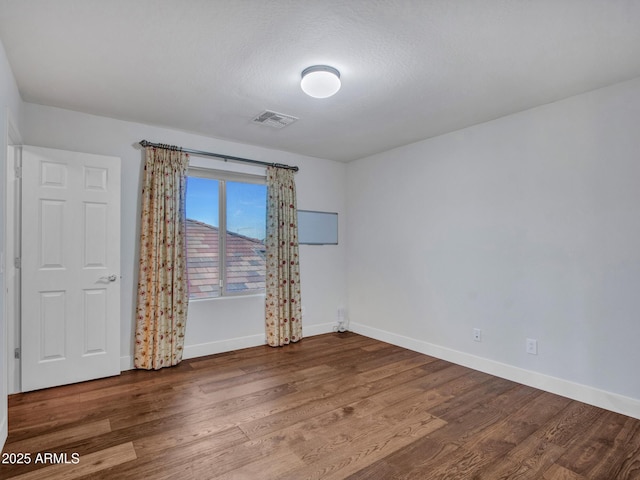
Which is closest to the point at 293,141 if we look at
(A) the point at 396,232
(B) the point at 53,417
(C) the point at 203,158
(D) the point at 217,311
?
(C) the point at 203,158

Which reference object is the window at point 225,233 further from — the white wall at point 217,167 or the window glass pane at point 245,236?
the white wall at point 217,167

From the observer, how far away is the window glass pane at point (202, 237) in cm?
386

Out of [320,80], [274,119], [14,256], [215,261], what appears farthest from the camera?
[215,261]

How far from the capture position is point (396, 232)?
4375 millimetres

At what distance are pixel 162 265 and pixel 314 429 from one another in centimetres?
223

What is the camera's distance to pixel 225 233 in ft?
13.4

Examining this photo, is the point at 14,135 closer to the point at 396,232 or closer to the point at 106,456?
the point at 106,456

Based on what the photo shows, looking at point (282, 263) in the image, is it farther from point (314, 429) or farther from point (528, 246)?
A: point (528, 246)

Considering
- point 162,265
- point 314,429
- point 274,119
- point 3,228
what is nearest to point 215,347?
point 162,265

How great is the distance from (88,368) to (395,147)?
4.06m

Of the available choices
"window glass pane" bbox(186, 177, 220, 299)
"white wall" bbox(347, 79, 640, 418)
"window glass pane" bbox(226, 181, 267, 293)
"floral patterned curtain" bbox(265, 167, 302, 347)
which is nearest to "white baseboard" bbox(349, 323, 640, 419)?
"white wall" bbox(347, 79, 640, 418)

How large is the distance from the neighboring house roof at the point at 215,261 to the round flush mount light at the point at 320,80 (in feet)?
7.08

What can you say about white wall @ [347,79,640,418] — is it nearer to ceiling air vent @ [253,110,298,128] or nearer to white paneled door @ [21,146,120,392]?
ceiling air vent @ [253,110,298,128]

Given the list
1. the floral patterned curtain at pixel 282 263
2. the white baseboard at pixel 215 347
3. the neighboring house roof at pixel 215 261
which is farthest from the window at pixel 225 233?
the white baseboard at pixel 215 347
